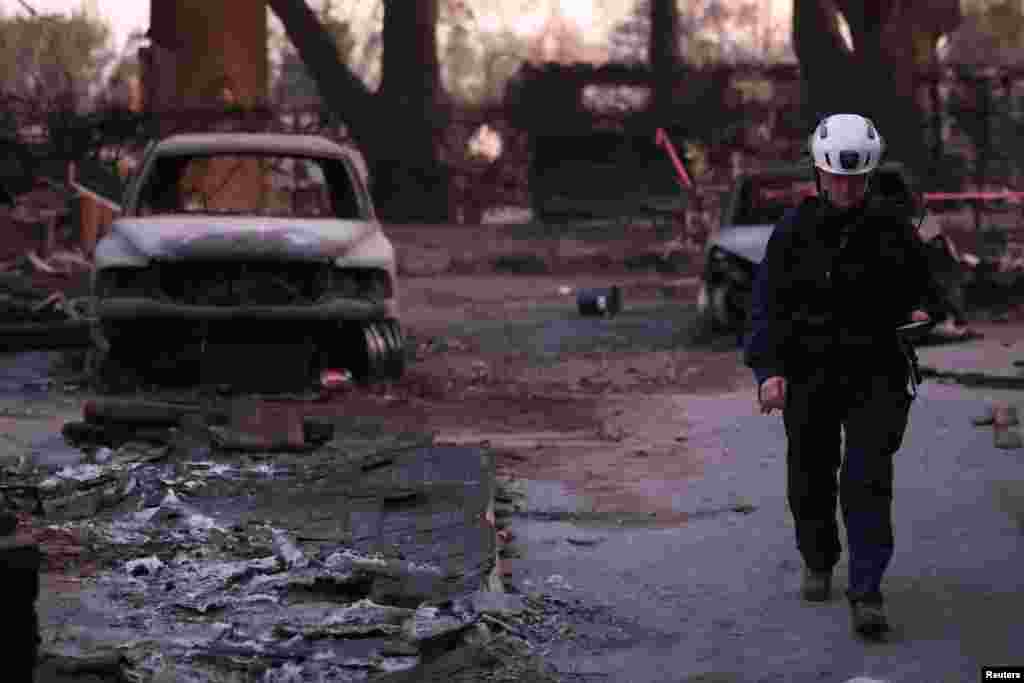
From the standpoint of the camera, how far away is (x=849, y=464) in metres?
6.86

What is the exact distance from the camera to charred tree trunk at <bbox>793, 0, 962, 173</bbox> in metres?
32.3

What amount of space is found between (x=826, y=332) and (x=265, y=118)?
68.1 ft

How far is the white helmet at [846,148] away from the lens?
6.84 m

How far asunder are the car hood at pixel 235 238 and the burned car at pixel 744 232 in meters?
4.71

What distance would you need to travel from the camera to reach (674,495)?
384 inches

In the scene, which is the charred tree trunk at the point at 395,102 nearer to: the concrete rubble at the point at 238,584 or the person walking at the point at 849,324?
the concrete rubble at the point at 238,584

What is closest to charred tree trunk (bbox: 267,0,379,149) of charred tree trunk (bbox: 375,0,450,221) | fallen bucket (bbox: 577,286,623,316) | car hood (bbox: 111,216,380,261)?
charred tree trunk (bbox: 375,0,450,221)

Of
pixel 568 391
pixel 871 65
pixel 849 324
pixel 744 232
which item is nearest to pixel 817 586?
pixel 849 324

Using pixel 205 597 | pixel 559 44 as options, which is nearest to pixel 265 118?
pixel 205 597

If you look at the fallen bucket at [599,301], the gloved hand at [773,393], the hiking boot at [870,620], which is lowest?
the fallen bucket at [599,301]

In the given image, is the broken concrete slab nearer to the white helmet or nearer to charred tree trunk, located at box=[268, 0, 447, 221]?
the white helmet

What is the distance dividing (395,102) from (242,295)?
24064 mm

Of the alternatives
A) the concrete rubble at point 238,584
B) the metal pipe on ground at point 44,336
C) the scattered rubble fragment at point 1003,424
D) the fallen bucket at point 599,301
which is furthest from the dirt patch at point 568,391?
the metal pipe on ground at point 44,336

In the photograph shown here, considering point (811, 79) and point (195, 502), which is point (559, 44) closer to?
point (811, 79)
